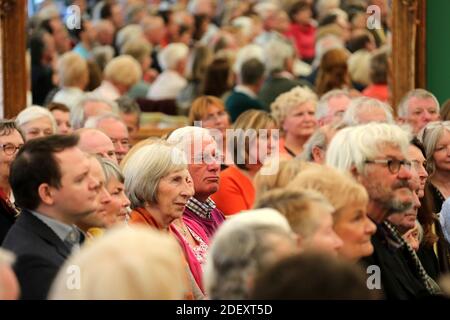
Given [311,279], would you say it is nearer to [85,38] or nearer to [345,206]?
[345,206]

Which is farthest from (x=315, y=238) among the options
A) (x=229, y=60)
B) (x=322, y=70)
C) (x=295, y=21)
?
(x=295, y=21)

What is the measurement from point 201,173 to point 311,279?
361 cm

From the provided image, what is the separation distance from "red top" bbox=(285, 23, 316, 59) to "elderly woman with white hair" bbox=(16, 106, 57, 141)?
5978mm

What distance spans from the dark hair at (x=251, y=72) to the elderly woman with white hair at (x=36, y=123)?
3.42m

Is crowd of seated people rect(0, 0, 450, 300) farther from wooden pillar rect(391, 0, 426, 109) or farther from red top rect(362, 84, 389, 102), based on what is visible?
wooden pillar rect(391, 0, 426, 109)

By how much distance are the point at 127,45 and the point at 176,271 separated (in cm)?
1027

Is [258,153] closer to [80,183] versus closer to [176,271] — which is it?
[80,183]

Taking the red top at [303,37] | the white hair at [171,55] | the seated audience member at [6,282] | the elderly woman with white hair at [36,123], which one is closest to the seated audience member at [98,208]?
the seated audience member at [6,282]

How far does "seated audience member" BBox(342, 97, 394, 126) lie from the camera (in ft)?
27.4

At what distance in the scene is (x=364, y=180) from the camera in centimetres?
581

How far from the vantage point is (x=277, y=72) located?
1206cm

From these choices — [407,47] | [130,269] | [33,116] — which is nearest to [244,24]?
[407,47]

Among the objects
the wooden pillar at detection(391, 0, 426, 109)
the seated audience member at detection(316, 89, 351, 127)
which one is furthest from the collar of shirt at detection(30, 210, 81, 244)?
the wooden pillar at detection(391, 0, 426, 109)

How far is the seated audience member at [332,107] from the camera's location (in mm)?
9359
